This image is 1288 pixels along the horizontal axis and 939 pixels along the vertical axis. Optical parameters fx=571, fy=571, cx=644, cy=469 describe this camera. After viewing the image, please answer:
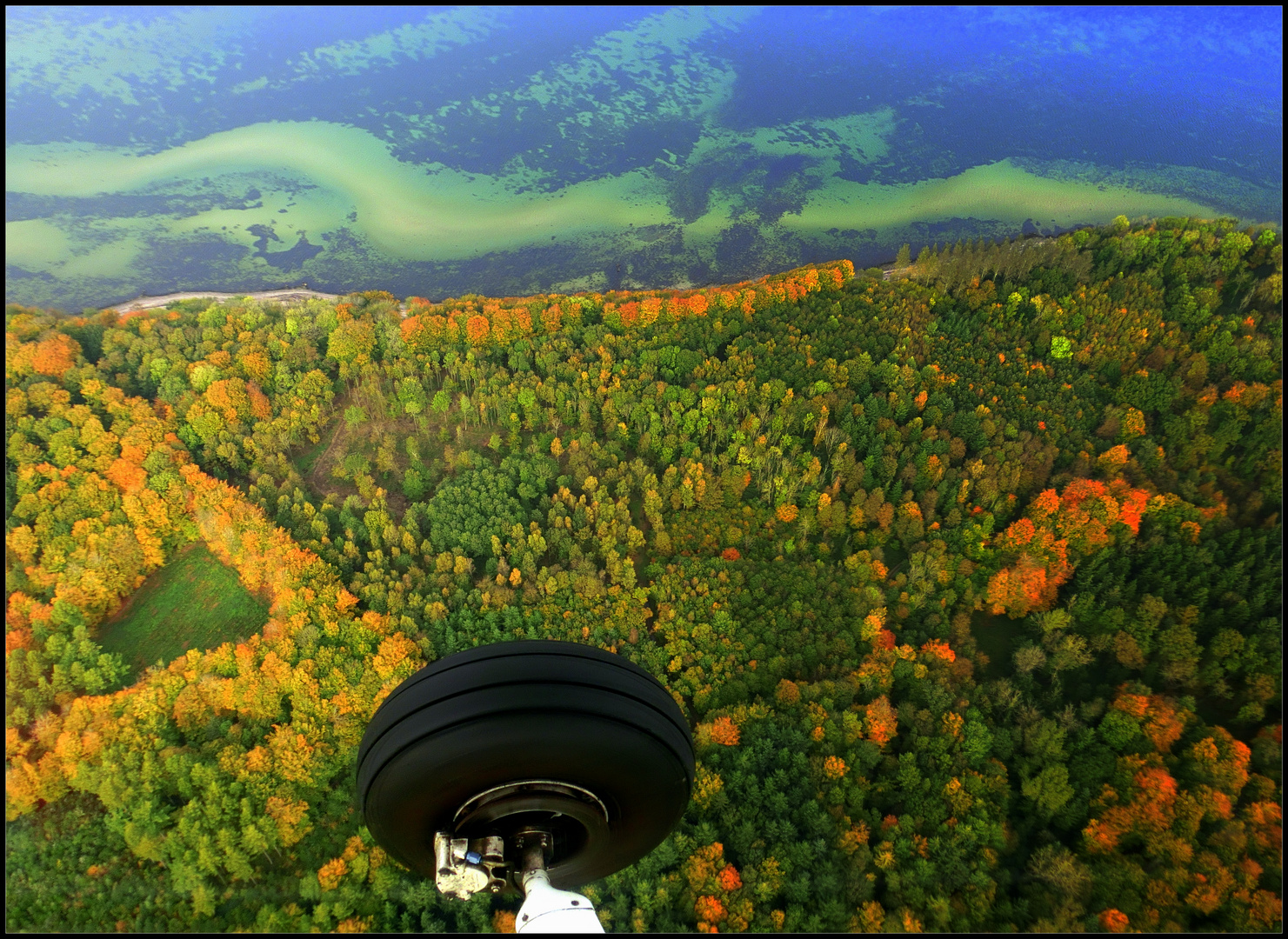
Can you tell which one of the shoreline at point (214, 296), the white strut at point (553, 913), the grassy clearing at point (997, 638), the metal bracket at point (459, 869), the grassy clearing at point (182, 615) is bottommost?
the white strut at point (553, 913)

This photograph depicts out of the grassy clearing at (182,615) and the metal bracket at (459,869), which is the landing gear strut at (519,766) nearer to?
the metal bracket at (459,869)

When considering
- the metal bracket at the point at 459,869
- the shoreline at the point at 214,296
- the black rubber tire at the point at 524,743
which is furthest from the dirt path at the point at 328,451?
the metal bracket at the point at 459,869

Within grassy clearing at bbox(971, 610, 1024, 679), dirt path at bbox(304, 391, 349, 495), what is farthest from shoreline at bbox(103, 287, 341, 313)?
grassy clearing at bbox(971, 610, 1024, 679)

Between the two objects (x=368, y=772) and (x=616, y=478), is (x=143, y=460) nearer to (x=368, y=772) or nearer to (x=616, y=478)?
(x=616, y=478)

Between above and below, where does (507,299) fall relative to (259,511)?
above

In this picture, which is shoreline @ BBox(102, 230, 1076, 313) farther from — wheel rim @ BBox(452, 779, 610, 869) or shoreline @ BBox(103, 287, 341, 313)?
wheel rim @ BBox(452, 779, 610, 869)

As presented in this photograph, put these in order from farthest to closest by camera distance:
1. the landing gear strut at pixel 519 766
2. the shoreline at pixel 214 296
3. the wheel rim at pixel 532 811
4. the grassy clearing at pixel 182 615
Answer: the shoreline at pixel 214 296 < the grassy clearing at pixel 182 615 < the wheel rim at pixel 532 811 < the landing gear strut at pixel 519 766

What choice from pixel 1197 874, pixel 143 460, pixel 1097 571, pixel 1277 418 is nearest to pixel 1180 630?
pixel 1097 571
